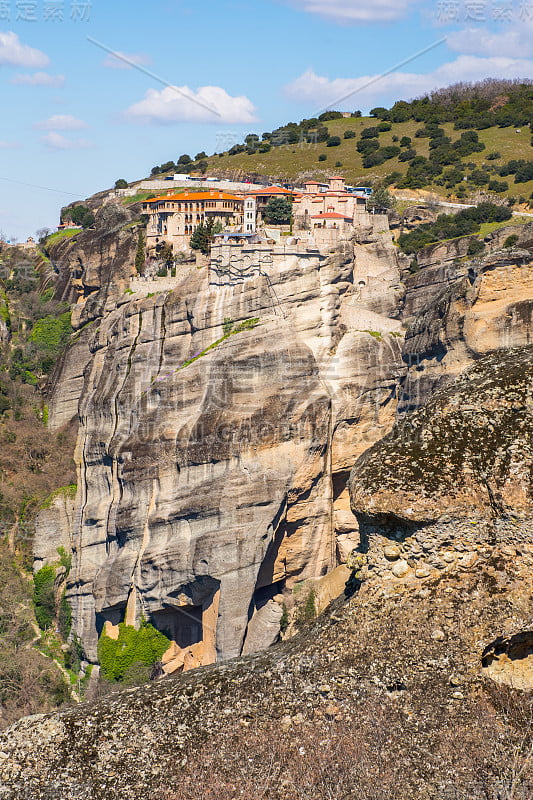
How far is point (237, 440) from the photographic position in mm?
42188

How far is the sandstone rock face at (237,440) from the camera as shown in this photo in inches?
1654

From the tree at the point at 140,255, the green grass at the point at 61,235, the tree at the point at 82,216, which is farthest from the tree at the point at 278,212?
the green grass at the point at 61,235

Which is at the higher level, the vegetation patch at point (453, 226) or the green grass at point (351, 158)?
the green grass at point (351, 158)

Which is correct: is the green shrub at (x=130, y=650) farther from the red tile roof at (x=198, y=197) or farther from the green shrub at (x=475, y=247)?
the red tile roof at (x=198, y=197)

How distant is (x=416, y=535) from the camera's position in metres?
11.1

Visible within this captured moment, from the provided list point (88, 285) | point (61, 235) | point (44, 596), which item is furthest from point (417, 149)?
point (44, 596)

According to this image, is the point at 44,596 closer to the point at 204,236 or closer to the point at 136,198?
the point at 204,236

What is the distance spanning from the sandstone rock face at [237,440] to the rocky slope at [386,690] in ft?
99.7

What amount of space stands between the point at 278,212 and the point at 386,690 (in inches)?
1901

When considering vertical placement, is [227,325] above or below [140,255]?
below

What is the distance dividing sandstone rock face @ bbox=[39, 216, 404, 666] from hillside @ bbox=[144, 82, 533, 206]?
2463 cm

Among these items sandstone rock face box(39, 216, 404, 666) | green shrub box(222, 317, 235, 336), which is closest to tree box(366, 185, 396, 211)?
sandstone rock face box(39, 216, 404, 666)

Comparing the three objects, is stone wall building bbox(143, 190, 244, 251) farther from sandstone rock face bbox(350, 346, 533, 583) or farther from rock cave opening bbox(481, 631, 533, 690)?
rock cave opening bbox(481, 631, 533, 690)

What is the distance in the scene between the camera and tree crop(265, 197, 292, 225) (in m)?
56.3
